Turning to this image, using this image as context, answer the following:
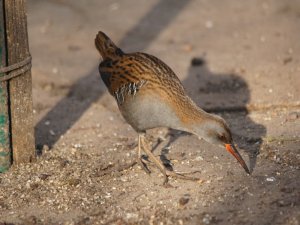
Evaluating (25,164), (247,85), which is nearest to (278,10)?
(247,85)

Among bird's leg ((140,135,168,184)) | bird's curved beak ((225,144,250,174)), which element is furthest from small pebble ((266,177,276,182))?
bird's leg ((140,135,168,184))

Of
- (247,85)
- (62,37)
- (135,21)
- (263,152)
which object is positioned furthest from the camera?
(135,21)

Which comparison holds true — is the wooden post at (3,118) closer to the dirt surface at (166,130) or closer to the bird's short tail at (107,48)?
the dirt surface at (166,130)

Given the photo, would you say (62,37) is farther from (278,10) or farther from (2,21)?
(2,21)

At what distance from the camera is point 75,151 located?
695 cm

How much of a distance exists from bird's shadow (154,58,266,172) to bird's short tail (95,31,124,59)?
104 centimetres

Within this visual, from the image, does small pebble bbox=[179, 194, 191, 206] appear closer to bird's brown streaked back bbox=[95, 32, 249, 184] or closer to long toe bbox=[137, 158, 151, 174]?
bird's brown streaked back bbox=[95, 32, 249, 184]

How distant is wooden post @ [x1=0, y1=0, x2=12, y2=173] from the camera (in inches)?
243

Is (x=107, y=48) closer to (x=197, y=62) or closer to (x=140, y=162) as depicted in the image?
(x=140, y=162)

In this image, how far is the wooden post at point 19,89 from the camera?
6199 mm

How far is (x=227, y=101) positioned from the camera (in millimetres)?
8062

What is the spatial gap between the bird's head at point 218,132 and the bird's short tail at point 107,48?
50.5 inches

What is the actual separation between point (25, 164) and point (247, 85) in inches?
122

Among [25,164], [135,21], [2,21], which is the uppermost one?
[2,21]
